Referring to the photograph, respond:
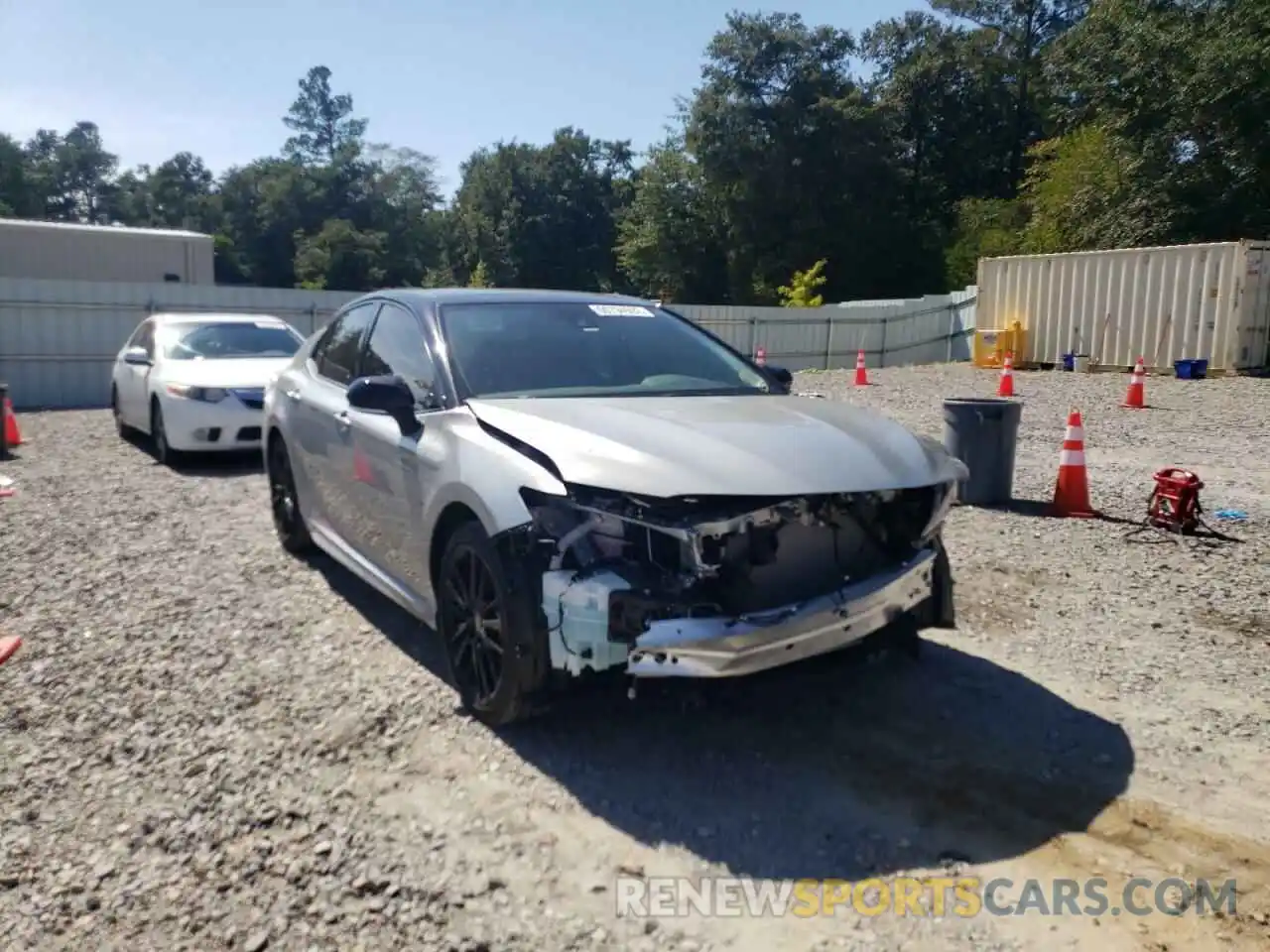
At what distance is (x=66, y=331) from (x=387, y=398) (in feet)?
48.9

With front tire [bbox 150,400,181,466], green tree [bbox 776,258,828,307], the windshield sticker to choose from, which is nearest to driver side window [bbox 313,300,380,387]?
the windshield sticker

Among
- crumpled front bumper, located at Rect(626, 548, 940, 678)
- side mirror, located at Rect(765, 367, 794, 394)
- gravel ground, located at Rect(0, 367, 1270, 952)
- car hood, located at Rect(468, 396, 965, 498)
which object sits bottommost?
gravel ground, located at Rect(0, 367, 1270, 952)

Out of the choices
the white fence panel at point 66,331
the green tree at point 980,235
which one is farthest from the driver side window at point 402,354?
the green tree at point 980,235

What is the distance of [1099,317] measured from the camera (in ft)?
67.3

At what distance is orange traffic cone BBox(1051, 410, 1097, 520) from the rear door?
4.87 m

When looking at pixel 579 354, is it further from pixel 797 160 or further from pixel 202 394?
pixel 797 160

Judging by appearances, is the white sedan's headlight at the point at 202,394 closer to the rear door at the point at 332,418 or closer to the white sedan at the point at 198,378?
the white sedan at the point at 198,378

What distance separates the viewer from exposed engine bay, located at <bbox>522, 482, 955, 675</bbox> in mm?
3244

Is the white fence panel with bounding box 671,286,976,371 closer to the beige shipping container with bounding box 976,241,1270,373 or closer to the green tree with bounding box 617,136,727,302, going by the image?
the beige shipping container with bounding box 976,241,1270,373

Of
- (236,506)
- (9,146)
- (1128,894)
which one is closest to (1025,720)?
(1128,894)

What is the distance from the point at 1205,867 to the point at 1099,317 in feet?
64.2

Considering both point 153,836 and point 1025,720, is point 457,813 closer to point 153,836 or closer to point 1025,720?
point 153,836

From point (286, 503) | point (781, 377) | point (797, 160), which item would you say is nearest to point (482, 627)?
point (781, 377)

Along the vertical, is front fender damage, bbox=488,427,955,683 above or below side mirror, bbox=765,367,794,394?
below
